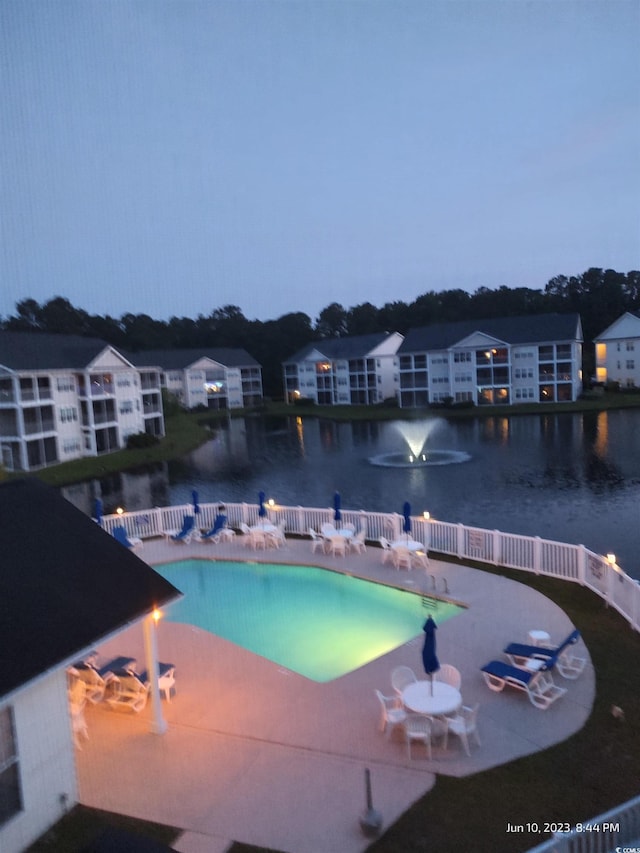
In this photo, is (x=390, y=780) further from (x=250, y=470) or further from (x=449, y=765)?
(x=250, y=470)

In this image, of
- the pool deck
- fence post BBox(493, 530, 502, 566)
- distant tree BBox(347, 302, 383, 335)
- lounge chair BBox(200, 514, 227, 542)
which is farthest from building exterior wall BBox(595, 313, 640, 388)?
the pool deck

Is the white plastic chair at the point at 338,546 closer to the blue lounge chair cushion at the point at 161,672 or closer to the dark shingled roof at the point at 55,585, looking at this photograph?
the blue lounge chair cushion at the point at 161,672

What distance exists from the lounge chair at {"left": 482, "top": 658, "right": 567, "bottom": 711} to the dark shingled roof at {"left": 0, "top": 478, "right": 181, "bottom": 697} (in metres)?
5.31

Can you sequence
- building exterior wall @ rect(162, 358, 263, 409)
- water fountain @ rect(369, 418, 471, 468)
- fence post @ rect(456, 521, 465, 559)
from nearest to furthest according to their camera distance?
fence post @ rect(456, 521, 465, 559) < water fountain @ rect(369, 418, 471, 468) < building exterior wall @ rect(162, 358, 263, 409)

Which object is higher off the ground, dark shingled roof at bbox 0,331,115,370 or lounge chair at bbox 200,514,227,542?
dark shingled roof at bbox 0,331,115,370

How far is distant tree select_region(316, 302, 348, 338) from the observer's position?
124 metres

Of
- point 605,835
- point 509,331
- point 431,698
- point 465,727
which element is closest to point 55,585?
point 431,698

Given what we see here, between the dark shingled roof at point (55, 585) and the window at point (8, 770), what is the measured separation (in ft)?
2.23

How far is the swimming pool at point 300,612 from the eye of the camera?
1391cm

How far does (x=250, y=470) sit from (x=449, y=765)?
3311 centimetres

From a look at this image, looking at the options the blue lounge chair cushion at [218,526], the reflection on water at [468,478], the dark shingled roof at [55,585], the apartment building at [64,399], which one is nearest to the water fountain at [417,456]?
the reflection on water at [468,478]

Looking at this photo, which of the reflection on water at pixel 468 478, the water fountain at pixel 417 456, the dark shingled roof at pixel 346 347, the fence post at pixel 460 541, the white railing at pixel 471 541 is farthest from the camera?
the dark shingled roof at pixel 346 347

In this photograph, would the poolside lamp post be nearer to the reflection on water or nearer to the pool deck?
the pool deck

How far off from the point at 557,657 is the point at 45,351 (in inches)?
1790
